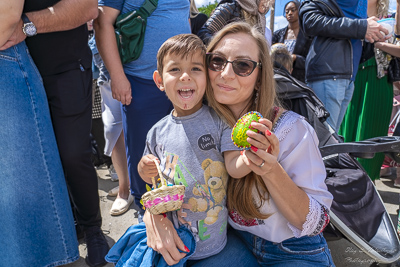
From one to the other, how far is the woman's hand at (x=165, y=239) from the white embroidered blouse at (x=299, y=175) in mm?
384

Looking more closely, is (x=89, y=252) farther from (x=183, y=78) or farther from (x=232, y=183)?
(x=183, y=78)

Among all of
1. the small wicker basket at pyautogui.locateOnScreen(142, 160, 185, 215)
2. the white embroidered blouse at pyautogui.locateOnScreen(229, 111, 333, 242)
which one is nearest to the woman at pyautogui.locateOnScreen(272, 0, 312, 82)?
the white embroidered blouse at pyautogui.locateOnScreen(229, 111, 333, 242)

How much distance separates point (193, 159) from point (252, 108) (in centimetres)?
37

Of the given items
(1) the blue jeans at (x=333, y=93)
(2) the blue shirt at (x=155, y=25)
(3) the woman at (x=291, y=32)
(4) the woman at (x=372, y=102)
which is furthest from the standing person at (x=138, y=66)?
(4) the woman at (x=372, y=102)

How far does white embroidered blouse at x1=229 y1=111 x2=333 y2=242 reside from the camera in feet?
4.27

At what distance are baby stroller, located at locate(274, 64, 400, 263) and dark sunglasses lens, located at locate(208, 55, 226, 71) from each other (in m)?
0.75

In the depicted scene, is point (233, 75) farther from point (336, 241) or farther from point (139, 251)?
point (336, 241)

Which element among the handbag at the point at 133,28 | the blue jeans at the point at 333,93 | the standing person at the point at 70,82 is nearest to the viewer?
the standing person at the point at 70,82

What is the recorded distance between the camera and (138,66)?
7.16ft

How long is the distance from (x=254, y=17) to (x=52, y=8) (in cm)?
160

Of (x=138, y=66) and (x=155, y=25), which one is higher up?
(x=155, y=25)

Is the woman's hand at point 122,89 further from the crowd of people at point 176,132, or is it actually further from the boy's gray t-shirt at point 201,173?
the boy's gray t-shirt at point 201,173

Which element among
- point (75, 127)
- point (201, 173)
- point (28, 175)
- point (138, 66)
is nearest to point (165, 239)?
point (201, 173)

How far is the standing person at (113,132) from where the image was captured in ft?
8.95
